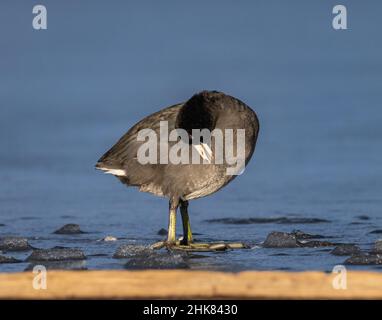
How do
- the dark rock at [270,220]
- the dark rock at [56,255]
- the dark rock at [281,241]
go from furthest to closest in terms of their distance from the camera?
the dark rock at [270,220] < the dark rock at [281,241] < the dark rock at [56,255]

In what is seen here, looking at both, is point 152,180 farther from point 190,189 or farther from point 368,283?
point 368,283

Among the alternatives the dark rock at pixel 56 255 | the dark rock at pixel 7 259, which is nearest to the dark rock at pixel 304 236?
the dark rock at pixel 56 255

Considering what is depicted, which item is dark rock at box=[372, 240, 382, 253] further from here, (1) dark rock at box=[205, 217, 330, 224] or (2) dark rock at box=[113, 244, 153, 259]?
(1) dark rock at box=[205, 217, 330, 224]

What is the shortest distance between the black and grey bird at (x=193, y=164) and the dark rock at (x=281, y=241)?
71 centimetres

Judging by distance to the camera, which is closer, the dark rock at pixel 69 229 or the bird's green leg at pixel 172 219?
the bird's green leg at pixel 172 219

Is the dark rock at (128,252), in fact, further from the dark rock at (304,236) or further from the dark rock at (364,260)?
the dark rock at (304,236)

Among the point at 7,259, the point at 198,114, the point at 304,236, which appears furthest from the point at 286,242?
the point at 7,259

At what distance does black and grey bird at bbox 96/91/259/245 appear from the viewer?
32.4 ft

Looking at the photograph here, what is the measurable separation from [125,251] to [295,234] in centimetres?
213

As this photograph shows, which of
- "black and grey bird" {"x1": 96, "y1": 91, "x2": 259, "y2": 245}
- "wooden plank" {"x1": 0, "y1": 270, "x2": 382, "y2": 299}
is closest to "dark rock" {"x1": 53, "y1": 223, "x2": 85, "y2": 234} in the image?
"black and grey bird" {"x1": 96, "y1": 91, "x2": 259, "y2": 245}

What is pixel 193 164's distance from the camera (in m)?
9.86

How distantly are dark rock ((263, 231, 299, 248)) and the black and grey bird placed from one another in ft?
2.32

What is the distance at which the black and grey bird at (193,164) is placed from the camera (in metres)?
9.87

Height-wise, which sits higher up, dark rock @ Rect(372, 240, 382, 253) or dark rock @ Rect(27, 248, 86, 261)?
dark rock @ Rect(27, 248, 86, 261)
